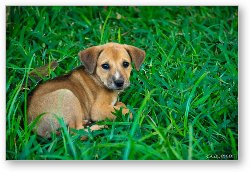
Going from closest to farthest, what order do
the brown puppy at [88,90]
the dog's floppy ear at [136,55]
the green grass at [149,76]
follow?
the green grass at [149,76], the brown puppy at [88,90], the dog's floppy ear at [136,55]

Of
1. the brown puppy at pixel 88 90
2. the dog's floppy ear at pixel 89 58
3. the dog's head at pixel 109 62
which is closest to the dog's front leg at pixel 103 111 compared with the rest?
the brown puppy at pixel 88 90

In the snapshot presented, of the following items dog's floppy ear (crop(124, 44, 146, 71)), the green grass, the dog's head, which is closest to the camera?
the green grass

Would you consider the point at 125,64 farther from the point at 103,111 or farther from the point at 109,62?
the point at 103,111

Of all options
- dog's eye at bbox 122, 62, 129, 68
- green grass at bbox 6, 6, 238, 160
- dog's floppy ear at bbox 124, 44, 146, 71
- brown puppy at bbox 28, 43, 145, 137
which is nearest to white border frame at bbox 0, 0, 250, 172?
green grass at bbox 6, 6, 238, 160

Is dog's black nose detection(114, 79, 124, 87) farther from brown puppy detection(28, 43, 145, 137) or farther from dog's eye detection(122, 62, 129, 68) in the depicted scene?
dog's eye detection(122, 62, 129, 68)

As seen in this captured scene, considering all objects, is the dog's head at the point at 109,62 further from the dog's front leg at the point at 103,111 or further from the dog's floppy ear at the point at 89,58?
the dog's front leg at the point at 103,111

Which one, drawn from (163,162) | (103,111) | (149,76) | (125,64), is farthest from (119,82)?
(163,162)

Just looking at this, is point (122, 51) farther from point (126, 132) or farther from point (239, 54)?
point (239, 54)

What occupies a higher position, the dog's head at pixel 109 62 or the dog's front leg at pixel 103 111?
the dog's head at pixel 109 62
